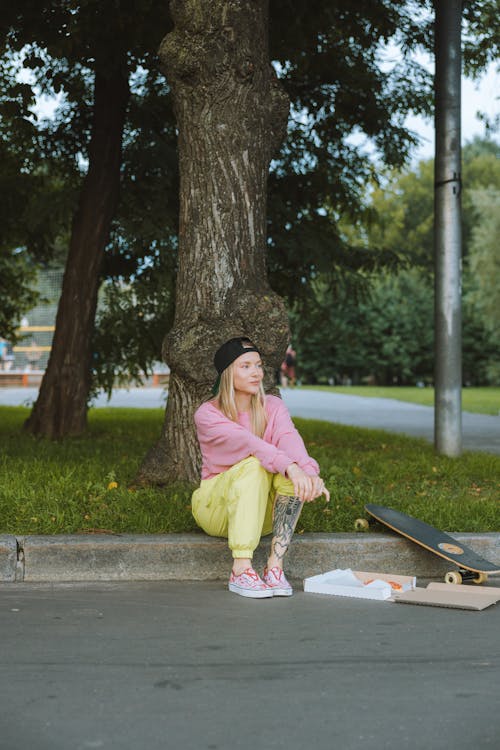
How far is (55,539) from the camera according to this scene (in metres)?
5.46

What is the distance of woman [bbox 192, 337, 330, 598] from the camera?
16.7 ft

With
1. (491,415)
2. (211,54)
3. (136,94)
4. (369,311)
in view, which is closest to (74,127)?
(136,94)

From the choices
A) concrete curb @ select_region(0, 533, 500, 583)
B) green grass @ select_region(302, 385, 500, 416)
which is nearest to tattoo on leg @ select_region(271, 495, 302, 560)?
concrete curb @ select_region(0, 533, 500, 583)

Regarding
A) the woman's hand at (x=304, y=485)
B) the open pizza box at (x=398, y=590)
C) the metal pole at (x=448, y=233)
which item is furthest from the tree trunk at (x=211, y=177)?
the metal pole at (x=448, y=233)

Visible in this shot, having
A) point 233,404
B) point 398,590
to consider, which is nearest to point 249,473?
point 233,404

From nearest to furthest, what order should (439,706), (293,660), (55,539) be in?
(439,706) → (293,660) → (55,539)

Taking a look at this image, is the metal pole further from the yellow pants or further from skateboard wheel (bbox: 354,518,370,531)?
the yellow pants

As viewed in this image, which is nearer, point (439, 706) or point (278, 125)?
point (439, 706)

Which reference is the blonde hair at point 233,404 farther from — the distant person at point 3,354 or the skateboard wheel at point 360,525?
the distant person at point 3,354

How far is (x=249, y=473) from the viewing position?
518cm

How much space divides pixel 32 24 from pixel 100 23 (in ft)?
2.25

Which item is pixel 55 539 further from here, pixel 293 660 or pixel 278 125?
pixel 278 125

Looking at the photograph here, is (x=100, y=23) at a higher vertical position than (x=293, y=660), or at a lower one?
higher

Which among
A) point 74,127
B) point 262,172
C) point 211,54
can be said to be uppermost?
point 74,127
